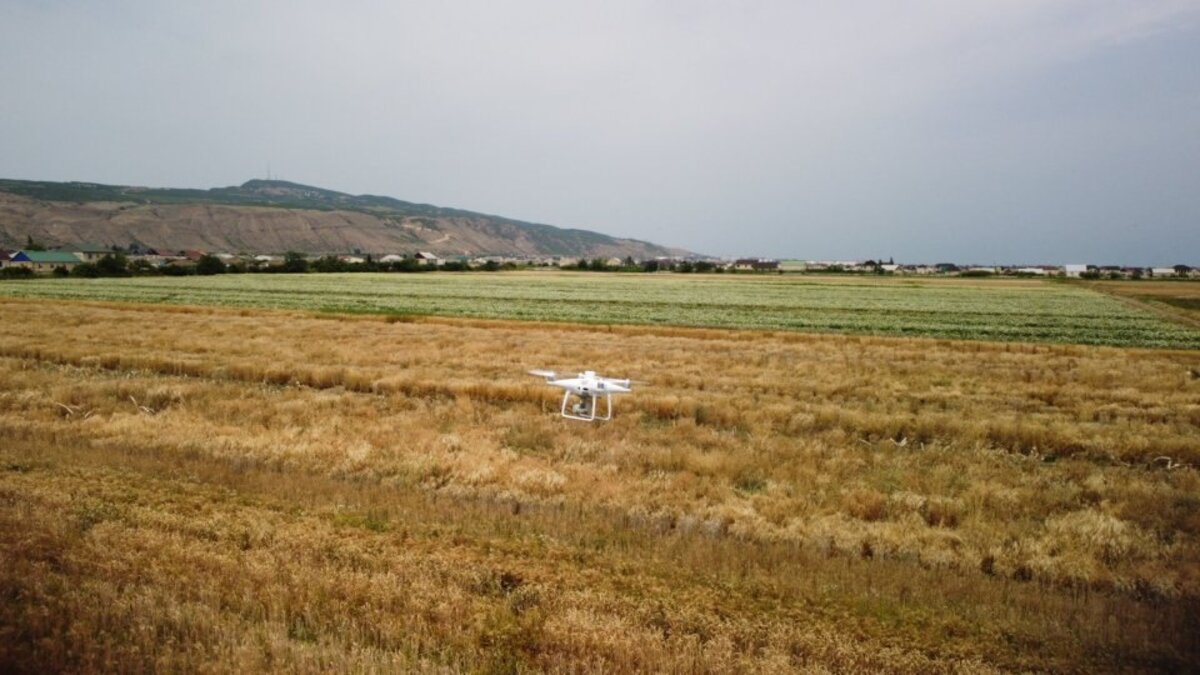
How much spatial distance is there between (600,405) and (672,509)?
6.83m

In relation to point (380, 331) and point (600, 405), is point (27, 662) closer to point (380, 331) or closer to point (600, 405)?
point (600, 405)

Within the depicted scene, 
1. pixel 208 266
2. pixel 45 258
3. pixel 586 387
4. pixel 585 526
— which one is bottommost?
pixel 585 526

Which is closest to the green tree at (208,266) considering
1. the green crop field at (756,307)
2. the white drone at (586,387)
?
the green crop field at (756,307)

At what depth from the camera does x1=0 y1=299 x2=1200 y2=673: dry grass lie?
590 centimetres

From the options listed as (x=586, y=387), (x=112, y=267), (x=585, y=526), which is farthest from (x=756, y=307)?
(x=112, y=267)

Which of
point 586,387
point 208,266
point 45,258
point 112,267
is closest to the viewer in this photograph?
point 586,387

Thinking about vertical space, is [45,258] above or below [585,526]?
above

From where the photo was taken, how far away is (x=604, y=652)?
18.7ft

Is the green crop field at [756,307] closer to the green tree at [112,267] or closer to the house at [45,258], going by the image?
the green tree at [112,267]

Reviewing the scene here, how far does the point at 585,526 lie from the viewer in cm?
892

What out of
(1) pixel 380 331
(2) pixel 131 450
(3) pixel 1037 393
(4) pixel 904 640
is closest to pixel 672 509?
(4) pixel 904 640

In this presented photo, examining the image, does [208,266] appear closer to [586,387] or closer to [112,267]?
[112,267]

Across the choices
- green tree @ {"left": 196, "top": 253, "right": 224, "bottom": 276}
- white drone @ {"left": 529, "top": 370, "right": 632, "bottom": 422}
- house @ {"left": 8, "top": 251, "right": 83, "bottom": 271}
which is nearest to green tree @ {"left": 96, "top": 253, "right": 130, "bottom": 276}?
green tree @ {"left": 196, "top": 253, "right": 224, "bottom": 276}

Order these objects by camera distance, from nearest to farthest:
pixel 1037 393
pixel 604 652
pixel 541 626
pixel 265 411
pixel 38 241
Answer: pixel 604 652 → pixel 541 626 → pixel 265 411 → pixel 1037 393 → pixel 38 241
